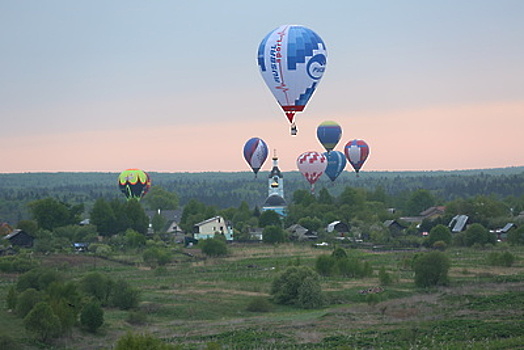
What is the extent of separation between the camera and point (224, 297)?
5888 cm

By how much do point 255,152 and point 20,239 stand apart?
5389 cm

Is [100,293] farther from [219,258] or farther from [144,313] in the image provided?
[219,258]

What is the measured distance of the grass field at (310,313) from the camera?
44094 mm

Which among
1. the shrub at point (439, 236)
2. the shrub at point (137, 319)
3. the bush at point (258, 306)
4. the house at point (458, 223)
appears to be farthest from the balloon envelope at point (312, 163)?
the shrub at point (137, 319)

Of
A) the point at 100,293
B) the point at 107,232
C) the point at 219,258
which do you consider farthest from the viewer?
the point at 107,232

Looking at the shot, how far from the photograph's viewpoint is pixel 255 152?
14812 cm

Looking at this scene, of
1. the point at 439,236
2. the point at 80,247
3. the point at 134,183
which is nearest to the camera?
the point at 439,236

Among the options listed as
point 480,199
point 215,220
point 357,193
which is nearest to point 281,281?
point 215,220

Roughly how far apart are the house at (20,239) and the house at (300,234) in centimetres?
2879

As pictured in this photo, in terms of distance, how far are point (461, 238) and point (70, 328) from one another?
55.3 metres

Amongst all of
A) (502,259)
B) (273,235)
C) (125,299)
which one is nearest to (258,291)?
(125,299)

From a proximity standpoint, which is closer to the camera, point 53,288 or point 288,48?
point 53,288

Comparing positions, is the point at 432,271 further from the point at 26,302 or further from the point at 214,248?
the point at 214,248

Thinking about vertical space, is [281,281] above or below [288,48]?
below
